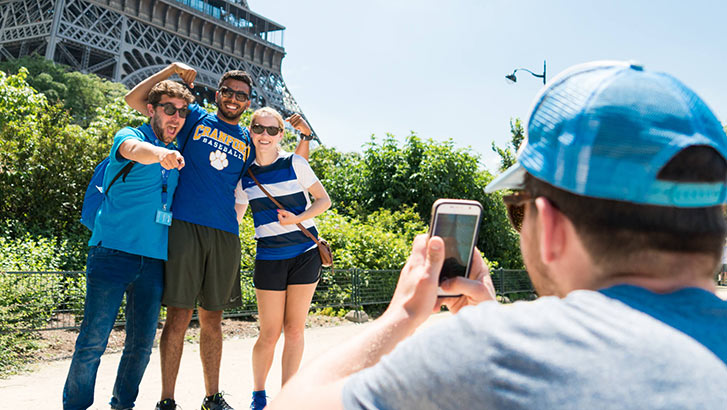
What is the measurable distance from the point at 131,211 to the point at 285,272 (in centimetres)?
116

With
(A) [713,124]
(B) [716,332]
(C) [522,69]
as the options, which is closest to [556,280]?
(B) [716,332]

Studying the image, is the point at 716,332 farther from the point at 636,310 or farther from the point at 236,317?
the point at 236,317

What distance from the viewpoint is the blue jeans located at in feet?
10.6

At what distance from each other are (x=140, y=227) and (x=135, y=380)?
0.99 m

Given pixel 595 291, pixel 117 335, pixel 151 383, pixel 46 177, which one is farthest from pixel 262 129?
pixel 46 177

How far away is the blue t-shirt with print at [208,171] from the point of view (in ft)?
12.4

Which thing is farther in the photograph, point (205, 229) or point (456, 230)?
point (205, 229)

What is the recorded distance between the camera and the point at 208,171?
386cm

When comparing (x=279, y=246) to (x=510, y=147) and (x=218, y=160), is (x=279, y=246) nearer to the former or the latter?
(x=218, y=160)

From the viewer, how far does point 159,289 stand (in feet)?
11.7

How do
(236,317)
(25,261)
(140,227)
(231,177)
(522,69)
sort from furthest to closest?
(522,69) → (236,317) → (25,261) → (231,177) → (140,227)

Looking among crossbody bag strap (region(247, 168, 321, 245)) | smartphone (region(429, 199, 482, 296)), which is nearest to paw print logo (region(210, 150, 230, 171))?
crossbody bag strap (region(247, 168, 321, 245))

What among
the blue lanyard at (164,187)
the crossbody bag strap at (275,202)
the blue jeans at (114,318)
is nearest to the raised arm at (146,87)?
the blue lanyard at (164,187)

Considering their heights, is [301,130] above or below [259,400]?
above
